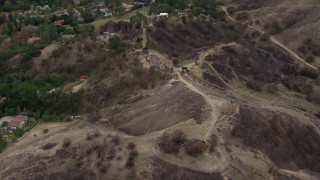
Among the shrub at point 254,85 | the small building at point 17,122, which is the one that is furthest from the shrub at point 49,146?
the shrub at point 254,85

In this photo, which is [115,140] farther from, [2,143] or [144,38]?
[144,38]

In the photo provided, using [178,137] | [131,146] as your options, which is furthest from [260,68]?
[131,146]

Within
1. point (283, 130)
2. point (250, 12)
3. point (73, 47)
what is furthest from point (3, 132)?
point (250, 12)

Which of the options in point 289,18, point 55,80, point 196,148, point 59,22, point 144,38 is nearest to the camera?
point 196,148

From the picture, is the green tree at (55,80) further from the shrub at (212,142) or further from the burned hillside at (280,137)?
the shrub at (212,142)

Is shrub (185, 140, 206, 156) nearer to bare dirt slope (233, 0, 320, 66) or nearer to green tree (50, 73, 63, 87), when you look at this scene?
green tree (50, 73, 63, 87)

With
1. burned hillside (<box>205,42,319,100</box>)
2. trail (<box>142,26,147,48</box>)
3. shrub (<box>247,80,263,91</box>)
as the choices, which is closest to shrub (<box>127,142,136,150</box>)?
burned hillside (<box>205,42,319,100</box>)

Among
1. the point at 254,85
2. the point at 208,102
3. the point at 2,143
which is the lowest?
the point at 2,143

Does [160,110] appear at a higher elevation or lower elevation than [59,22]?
higher

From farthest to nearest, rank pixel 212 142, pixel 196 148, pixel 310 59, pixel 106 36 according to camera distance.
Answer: pixel 310 59, pixel 106 36, pixel 212 142, pixel 196 148
